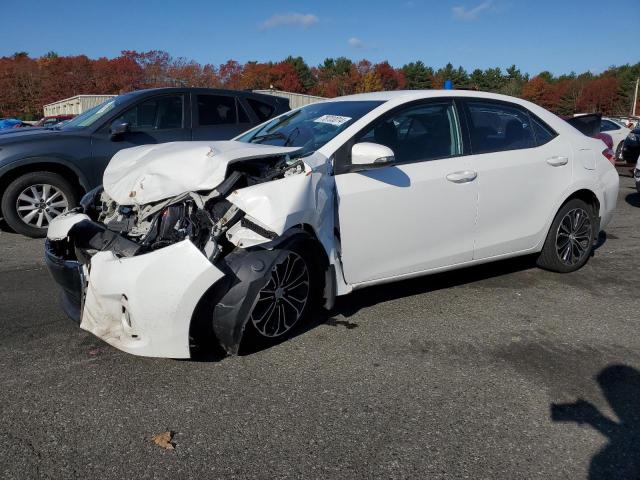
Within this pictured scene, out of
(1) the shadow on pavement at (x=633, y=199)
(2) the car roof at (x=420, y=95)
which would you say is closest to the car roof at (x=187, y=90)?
(2) the car roof at (x=420, y=95)

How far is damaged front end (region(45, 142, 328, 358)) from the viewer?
2896 millimetres

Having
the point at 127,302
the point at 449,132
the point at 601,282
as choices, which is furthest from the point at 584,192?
the point at 127,302

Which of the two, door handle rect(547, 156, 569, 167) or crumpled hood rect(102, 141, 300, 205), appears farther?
door handle rect(547, 156, 569, 167)

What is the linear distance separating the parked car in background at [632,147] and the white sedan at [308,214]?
10.9 meters

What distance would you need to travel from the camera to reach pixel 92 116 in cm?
694

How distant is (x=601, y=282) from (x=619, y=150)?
511 inches

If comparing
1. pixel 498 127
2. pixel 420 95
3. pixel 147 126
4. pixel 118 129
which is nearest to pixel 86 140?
pixel 118 129

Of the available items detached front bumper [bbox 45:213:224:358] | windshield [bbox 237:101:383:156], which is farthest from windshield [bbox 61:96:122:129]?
detached front bumper [bbox 45:213:224:358]

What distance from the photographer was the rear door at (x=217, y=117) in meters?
7.23

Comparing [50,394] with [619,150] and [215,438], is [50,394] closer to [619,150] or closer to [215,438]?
[215,438]

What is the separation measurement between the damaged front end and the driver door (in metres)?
0.45

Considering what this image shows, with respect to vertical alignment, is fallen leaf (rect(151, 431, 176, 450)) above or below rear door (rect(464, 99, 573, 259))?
below

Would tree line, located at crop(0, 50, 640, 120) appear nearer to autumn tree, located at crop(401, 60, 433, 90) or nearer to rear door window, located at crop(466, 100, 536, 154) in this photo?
autumn tree, located at crop(401, 60, 433, 90)

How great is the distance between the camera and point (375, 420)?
2.70 meters
